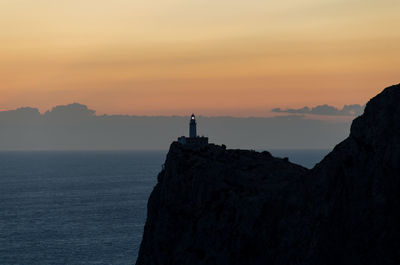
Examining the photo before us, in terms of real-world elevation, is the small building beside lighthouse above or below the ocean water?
above

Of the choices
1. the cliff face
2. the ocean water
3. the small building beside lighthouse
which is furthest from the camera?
the ocean water

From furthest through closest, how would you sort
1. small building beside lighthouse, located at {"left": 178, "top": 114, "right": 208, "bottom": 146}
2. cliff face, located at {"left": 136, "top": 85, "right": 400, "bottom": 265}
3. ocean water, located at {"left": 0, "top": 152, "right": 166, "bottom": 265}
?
ocean water, located at {"left": 0, "top": 152, "right": 166, "bottom": 265}
small building beside lighthouse, located at {"left": 178, "top": 114, "right": 208, "bottom": 146}
cliff face, located at {"left": 136, "top": 85, "right": 400, "bottom": 265}

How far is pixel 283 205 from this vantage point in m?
42.8

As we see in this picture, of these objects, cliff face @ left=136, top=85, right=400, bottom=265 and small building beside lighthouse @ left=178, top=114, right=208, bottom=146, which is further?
small building beside lighthouse @ left=178, top=114, right=208, bottom=146

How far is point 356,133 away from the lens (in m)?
38.1

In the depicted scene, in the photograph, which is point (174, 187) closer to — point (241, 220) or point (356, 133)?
point (241, 220)

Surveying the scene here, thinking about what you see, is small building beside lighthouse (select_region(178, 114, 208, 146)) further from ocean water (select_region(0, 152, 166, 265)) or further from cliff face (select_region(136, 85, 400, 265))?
ocean water (select_region(0, 152, 166, 265))

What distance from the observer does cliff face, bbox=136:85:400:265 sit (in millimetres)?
35406

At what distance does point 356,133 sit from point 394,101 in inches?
126

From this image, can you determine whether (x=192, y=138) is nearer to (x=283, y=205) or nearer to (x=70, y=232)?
(x=283, y=205)

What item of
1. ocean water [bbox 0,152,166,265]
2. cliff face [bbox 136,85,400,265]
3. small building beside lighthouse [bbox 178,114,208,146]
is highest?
small building beside lighthouse [bbox 178,114,208,146]

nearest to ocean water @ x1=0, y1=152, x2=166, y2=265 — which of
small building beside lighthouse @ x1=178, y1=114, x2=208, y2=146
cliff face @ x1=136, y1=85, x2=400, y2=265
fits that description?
small building beside lighthouse @ x1=178, y1=114, x2=208, y2=146

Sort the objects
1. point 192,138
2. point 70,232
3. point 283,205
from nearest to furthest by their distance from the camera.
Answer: point 283,205, point 192,138, point 70,232

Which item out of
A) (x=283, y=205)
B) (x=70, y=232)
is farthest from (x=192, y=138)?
(x=70, y=232)
